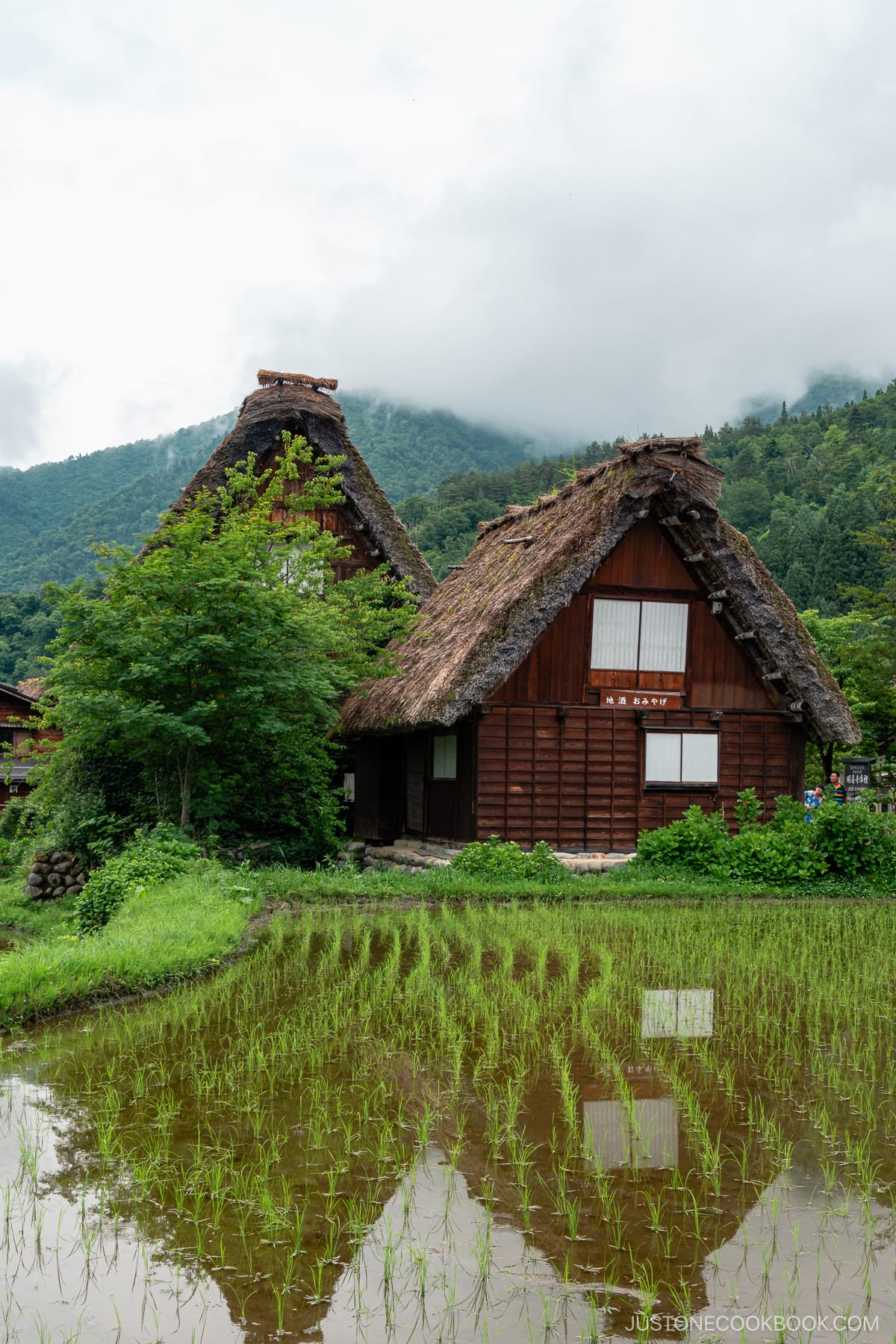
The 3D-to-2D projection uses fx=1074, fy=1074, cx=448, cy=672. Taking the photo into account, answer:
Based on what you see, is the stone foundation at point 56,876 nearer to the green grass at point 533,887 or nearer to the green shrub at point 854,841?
the green grass at point 533,887

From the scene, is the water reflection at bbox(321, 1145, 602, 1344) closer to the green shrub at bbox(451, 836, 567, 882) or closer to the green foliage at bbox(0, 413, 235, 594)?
the green shrub at bbox(451, 836, 567, 882)

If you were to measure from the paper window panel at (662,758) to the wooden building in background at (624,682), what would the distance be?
Result: 0.06ft

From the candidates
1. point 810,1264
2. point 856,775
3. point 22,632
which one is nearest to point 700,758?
point 856,775

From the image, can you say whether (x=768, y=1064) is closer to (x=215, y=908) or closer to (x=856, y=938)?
(x=856, y=938)

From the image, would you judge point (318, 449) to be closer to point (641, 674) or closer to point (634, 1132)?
point (641, 674)

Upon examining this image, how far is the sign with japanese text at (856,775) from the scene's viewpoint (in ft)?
52.2

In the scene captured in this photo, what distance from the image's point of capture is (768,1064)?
5.66 m

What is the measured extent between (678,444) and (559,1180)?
39.9 feet

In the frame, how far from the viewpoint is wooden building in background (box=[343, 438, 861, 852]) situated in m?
14.5

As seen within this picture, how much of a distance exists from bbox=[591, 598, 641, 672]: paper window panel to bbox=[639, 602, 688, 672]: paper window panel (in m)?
0.12

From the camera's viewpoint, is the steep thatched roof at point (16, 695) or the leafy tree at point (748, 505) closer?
the steep thatched roof at point (16, 695)

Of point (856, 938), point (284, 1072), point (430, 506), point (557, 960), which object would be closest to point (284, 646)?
point (557, 960)

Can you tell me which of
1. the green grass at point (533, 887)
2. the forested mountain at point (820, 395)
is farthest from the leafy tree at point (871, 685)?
the forested mountain at point (820, 395)

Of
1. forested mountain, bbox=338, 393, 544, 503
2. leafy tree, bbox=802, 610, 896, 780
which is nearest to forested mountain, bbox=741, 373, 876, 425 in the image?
forested mountain, bbox=338, 393, 544, 503
